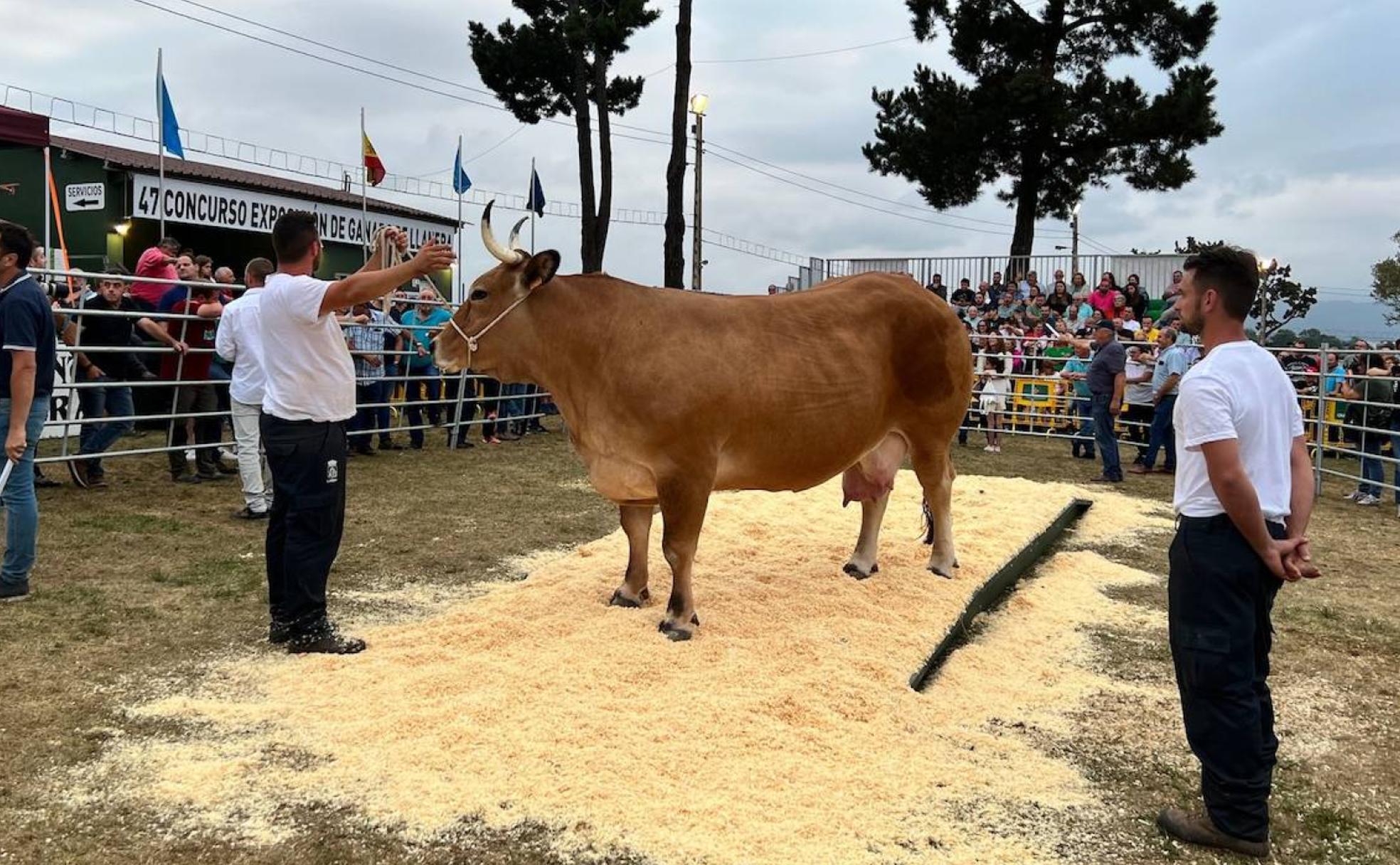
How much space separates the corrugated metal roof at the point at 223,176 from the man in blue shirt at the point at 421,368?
10.3 metres

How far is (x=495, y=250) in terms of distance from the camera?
5.17m

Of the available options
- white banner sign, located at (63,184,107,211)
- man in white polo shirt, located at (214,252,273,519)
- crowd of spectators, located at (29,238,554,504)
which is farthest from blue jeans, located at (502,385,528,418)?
white banner sign, located at (63,184,107,211)

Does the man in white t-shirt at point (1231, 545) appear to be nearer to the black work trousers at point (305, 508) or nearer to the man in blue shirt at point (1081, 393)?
the black work trousers at point (305, 508)

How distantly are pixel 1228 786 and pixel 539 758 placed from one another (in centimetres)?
238

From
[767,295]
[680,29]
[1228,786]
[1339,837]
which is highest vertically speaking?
[680,29]

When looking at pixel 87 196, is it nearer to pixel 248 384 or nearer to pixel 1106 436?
pixel 248 384

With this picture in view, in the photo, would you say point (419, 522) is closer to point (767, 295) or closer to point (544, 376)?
point (544, 376)

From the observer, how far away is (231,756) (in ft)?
12.2

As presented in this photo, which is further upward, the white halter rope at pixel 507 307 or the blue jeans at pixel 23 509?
the white halter rope at pixel 507 307

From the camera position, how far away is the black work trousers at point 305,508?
477 centimetres

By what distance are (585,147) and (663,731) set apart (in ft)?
64.8

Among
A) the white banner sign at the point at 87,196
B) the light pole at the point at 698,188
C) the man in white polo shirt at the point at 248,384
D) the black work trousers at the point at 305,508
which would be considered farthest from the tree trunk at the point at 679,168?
the black work trousers at the point at 305,508

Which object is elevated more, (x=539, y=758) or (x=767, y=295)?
(x=767, y=295)

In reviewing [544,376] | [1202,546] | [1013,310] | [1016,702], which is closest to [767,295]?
[544,376]
